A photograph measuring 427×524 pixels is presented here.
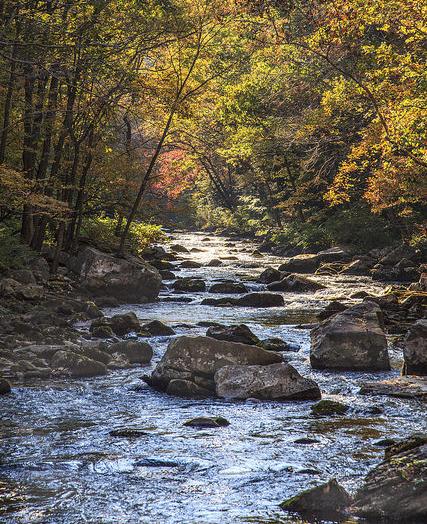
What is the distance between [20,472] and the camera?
255 inches

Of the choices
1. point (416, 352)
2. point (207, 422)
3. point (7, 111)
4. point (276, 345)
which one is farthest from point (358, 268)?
point (207, 422)

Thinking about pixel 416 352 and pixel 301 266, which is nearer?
pixel 416 352

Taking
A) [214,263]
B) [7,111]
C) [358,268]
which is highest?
[7,111]

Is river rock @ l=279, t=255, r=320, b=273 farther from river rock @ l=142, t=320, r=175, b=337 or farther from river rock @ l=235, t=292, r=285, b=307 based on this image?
river rock @ l=142, t=320, r=175, b=337

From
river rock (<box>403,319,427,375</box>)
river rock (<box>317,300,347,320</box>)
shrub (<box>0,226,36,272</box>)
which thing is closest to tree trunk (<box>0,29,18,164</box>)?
shrub (<box>0,226,36,272</box>)

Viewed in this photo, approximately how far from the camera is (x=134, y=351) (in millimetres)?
11867

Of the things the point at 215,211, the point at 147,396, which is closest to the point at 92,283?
the point at 147,396

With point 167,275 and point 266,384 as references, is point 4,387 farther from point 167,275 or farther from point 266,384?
point 167,275

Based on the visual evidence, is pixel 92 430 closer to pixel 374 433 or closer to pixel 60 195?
pixel 374 433

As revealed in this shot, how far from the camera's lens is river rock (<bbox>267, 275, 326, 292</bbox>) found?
73.8 ft

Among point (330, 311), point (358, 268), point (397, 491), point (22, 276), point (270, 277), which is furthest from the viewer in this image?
point (358, 268)

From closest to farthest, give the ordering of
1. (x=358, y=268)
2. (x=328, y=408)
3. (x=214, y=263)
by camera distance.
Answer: (x=328, y=408)
(x=358, y=268)
(x=214, y=263)

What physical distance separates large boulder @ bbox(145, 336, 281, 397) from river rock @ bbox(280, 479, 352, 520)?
4199 mm

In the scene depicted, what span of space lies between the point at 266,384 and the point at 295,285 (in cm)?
1319
